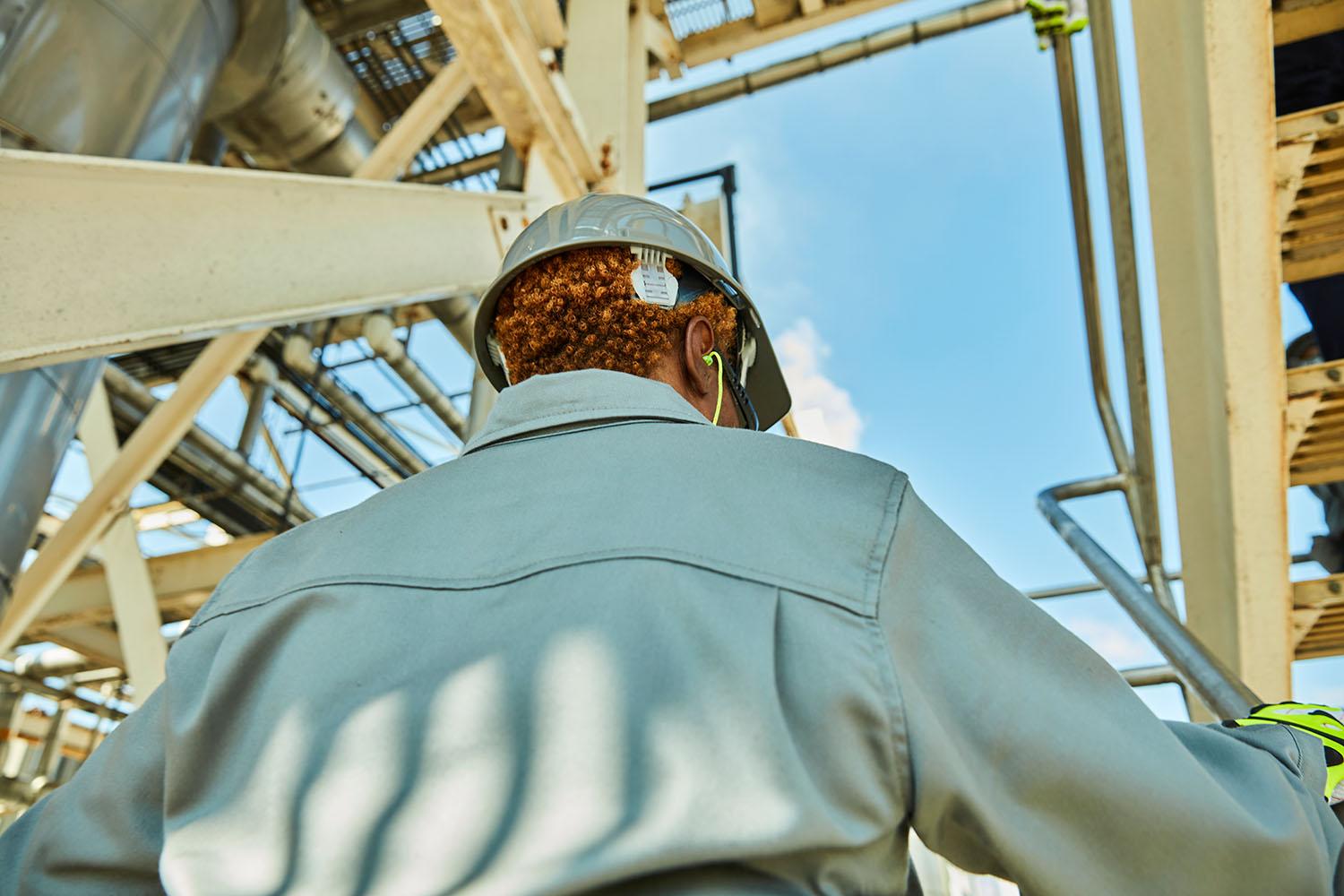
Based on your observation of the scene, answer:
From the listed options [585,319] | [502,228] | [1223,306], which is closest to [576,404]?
[585,319]

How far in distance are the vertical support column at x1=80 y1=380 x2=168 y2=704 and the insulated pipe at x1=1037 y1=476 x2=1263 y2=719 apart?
3814mm

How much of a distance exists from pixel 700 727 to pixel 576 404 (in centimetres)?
52

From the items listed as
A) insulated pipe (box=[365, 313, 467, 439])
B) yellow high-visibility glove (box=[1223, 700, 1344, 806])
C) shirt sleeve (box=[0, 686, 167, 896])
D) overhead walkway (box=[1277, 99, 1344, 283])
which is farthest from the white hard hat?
insulated pipe (box=[365, 313, 467, 439])

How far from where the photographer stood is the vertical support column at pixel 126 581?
15.1 ft

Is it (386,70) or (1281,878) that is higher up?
(386,70)

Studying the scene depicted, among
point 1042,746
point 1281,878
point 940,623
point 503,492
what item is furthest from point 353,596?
point 1281,878

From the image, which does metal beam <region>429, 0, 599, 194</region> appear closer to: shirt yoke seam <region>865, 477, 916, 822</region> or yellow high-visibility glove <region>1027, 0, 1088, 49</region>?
yellow high-visibility glove <region>1027, 0, 1088, 49</region>

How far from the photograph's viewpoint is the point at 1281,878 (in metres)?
1.06

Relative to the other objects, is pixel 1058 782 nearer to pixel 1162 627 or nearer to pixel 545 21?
pixel 1162 627

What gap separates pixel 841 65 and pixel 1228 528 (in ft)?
13.9

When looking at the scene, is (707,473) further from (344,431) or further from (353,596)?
(344,431)

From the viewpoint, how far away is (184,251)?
77.2 inches

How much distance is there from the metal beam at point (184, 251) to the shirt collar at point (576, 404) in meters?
0.78

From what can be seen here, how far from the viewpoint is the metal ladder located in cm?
273
